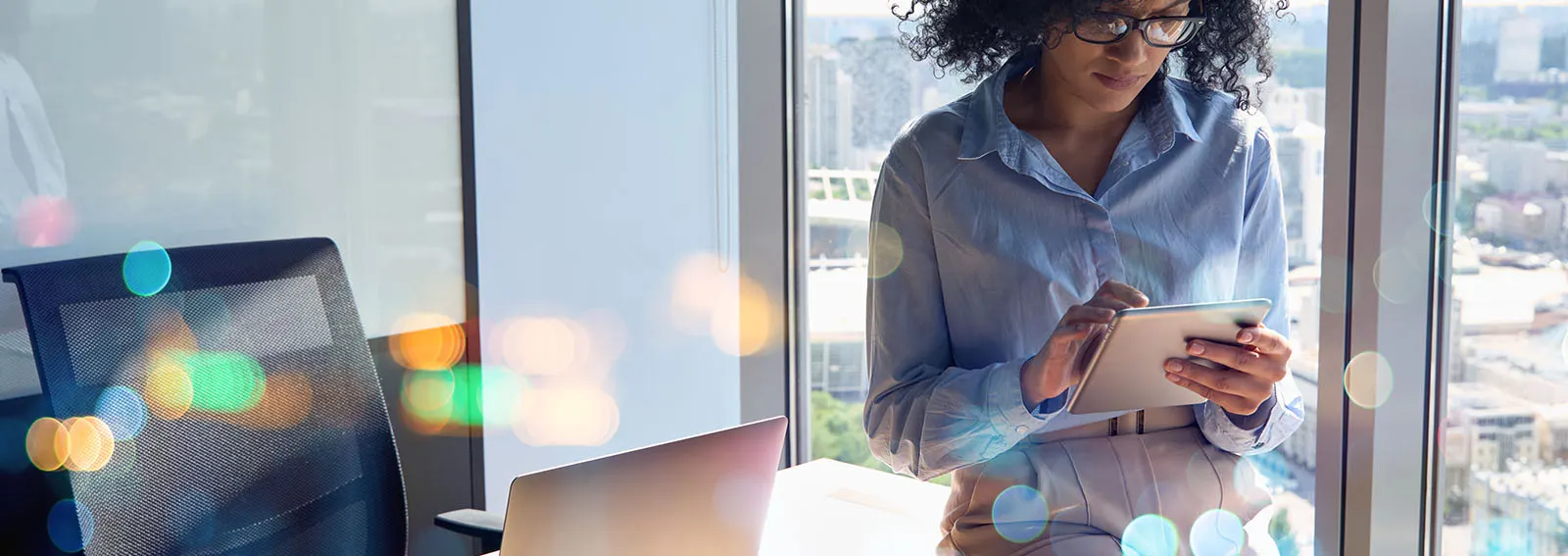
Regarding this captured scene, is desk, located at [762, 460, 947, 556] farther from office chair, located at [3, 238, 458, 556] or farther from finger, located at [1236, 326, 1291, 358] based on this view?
office chair, located at [3, 238, 458, 556]

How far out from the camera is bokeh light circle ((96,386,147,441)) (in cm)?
149

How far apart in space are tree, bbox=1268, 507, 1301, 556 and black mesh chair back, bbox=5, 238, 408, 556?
1581mm

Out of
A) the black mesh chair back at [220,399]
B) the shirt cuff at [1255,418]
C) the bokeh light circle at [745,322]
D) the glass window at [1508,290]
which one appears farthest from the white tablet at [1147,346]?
the bokeh light circle at [745,322]

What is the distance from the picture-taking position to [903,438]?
4.76 ft

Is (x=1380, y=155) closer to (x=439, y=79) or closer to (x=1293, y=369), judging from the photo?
(x=1293, y=369)

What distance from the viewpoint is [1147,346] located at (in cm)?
121

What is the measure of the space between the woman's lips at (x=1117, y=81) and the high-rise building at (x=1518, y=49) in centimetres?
86

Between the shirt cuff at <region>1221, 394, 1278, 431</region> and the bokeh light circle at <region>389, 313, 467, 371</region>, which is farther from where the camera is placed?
the bokeh light circle at <region>389, 313, 467, 371</region>

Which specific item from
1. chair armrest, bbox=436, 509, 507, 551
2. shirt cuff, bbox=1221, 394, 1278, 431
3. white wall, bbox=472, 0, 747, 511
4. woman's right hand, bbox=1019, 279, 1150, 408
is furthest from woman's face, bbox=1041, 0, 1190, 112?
white wall, bbox=472, 0, 747, 511

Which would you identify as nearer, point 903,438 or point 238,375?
point 903,438

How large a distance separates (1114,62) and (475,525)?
113 centimetres

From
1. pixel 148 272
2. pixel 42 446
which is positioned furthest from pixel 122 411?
pixel 42 446

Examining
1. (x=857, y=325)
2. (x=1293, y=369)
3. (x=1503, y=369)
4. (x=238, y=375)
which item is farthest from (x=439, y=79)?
(x=1503, y=369)

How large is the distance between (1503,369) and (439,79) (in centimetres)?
210
